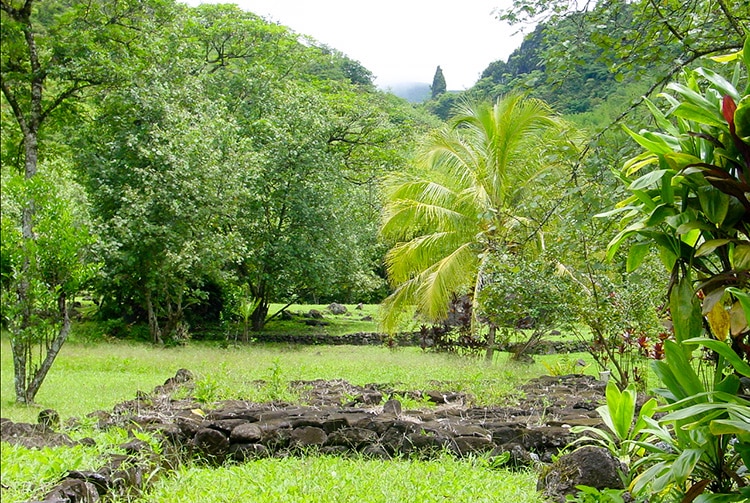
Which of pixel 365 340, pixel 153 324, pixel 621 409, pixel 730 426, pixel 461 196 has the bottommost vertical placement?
pixel 365 340

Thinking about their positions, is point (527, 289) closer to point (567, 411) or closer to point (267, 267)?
point (567, 411)

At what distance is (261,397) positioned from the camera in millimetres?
6281

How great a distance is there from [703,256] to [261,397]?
16.2ft

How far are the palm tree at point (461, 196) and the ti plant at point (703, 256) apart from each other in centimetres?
884

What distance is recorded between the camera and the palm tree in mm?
11477

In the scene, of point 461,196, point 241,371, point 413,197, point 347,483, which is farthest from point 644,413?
point 413,197

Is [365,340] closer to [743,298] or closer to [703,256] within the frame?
[703,256]

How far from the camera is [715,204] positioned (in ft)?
6.72

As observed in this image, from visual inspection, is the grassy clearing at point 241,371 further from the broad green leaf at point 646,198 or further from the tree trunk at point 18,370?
the broad green leaf at point 646,198

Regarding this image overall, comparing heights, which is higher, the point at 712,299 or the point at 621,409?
the point at 712,299

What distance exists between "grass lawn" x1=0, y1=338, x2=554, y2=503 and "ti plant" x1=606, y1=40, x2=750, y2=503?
1.26m

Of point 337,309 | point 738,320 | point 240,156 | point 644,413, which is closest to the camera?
point 738,320

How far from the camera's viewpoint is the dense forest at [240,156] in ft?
9.29

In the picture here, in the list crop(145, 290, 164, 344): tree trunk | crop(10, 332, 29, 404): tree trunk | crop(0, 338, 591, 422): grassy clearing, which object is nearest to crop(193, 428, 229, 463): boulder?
crop(0, 338, 591, 422): grassy clearing
